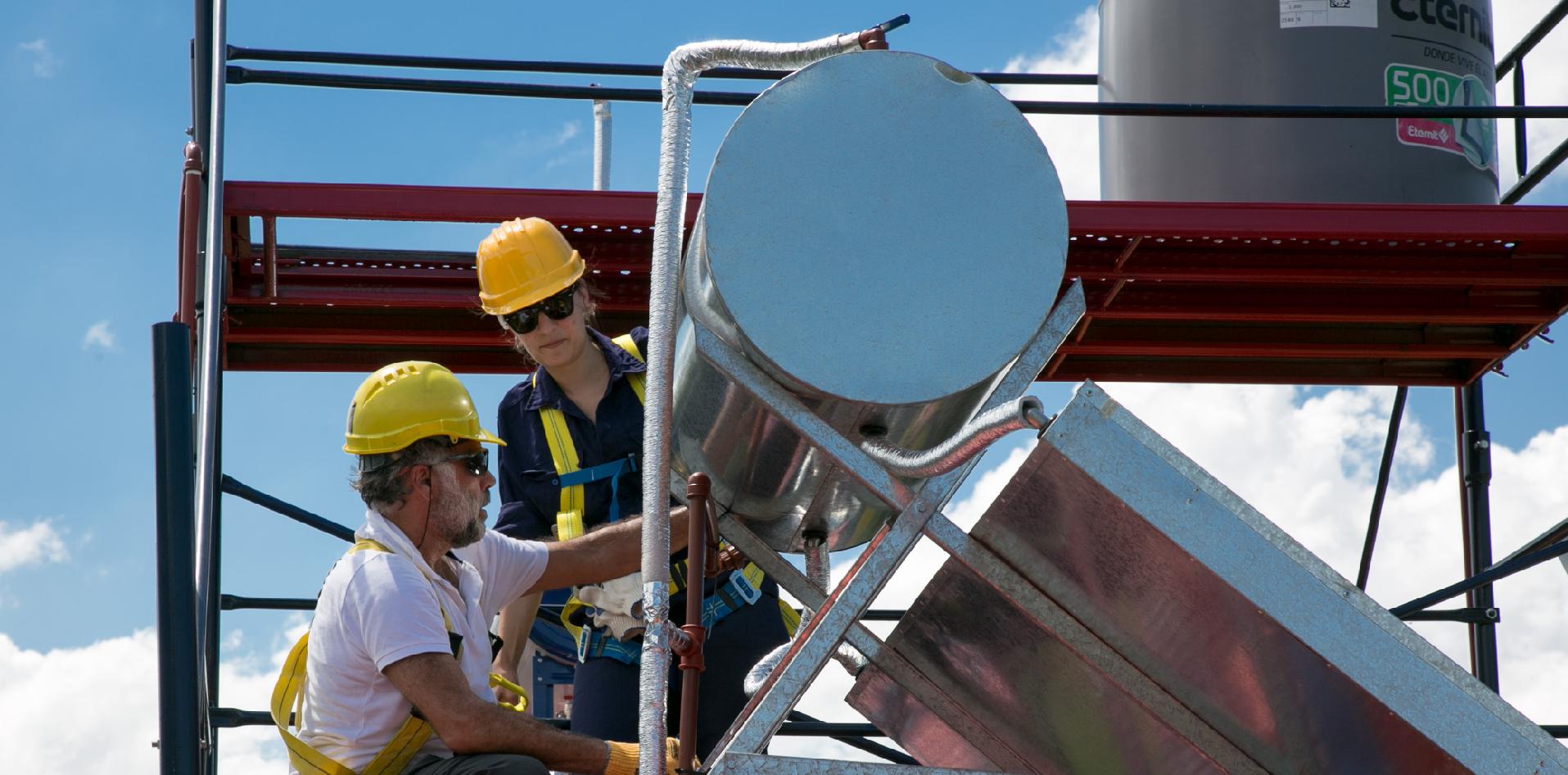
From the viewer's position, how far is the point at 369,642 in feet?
10.9

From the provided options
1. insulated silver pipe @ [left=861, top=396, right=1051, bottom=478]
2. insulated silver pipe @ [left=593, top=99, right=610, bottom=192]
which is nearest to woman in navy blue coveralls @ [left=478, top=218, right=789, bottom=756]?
insulated silver pipe @ [left=861, top=396, right=1051, bottom=478]

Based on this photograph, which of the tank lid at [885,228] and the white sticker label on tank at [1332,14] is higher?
the white sticker label on tank at [1332,14]

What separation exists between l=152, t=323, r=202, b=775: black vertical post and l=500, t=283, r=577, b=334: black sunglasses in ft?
5.71

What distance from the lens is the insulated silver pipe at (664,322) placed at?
2.69m

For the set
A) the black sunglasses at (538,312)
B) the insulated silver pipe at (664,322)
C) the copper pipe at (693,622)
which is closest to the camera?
the copper pipe at (693,622)

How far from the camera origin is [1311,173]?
20.5 feet

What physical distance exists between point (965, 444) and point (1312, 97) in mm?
4403

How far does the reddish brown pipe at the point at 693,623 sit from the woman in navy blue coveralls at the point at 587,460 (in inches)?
54.7

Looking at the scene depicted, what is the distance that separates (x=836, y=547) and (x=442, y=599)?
92 cm

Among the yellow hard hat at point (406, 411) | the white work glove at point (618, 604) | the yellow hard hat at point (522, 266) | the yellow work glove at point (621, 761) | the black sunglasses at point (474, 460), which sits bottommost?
the yellow work glove at point (621, 761)

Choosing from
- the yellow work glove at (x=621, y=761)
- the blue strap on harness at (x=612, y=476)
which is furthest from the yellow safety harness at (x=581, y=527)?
the yellow work glove at (x=621, y=761)

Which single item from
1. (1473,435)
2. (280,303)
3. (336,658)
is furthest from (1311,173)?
(336,658)

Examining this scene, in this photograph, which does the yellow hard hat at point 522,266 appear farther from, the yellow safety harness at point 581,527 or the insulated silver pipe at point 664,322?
the insulated silver pipe at point 664,322

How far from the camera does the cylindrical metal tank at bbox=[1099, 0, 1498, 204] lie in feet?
20.5
